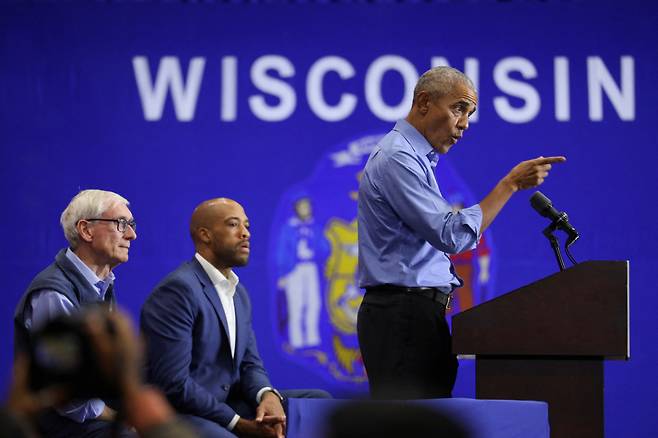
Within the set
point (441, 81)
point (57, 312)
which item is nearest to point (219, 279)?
point (57, 312)

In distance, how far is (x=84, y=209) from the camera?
3.55m

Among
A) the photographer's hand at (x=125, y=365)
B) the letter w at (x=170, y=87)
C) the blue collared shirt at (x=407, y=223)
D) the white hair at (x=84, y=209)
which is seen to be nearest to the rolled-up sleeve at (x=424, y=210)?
the blue collared shirt at (x=407, y=223)

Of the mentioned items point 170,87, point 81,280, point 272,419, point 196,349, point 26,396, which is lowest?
point 272,419

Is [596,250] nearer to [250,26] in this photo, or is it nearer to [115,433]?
[250,26]

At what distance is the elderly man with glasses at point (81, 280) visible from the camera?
10.2 feet

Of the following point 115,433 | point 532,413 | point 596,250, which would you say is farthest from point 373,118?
point 115,433

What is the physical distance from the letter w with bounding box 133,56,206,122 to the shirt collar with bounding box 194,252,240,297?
1.81 metres

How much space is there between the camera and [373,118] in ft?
17.3

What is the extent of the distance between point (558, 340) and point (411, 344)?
41cm

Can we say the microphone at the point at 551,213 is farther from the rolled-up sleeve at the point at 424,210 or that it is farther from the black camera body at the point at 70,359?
the black camera body at the point at 70,359

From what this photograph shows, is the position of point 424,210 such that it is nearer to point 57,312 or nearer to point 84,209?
point 57,312

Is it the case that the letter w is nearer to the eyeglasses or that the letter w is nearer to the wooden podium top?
the eyeglasses

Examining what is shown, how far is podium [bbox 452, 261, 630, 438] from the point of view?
2.87 meters

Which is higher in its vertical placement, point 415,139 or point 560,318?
point 415,139
